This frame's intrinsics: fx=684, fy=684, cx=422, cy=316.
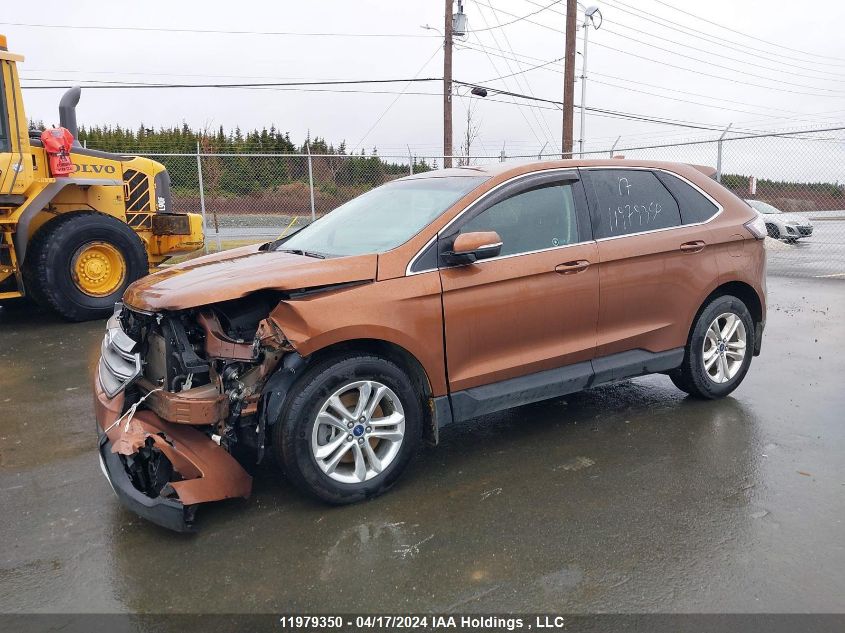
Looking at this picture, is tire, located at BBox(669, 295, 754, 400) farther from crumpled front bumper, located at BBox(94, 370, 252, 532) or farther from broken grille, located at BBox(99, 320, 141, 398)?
broken grille, located at BBox(99, 320, 141, 398)

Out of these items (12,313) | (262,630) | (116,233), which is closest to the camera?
(262,630)

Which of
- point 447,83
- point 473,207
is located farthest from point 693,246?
point 447,83

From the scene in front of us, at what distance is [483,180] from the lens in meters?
4.17

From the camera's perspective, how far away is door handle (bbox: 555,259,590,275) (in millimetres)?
4164

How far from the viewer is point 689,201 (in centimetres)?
491

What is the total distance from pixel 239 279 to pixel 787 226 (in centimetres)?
1812

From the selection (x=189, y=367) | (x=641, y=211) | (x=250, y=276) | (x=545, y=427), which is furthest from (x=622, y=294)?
(x=189, y=367)

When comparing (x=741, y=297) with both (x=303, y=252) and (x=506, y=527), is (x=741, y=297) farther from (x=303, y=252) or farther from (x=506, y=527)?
(x=303, y=252)

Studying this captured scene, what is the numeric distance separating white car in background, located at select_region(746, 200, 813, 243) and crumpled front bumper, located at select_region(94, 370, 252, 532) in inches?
697

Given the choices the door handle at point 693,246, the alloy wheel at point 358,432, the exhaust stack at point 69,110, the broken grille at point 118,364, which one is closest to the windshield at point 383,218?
the alloy wheel at point 358,432

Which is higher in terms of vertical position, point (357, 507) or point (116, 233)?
point (116, 233)

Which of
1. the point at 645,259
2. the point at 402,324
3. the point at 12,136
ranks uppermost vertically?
the point at 12,136

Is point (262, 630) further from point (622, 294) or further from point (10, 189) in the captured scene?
point (10, 189)

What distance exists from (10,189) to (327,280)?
5765 millimetres
